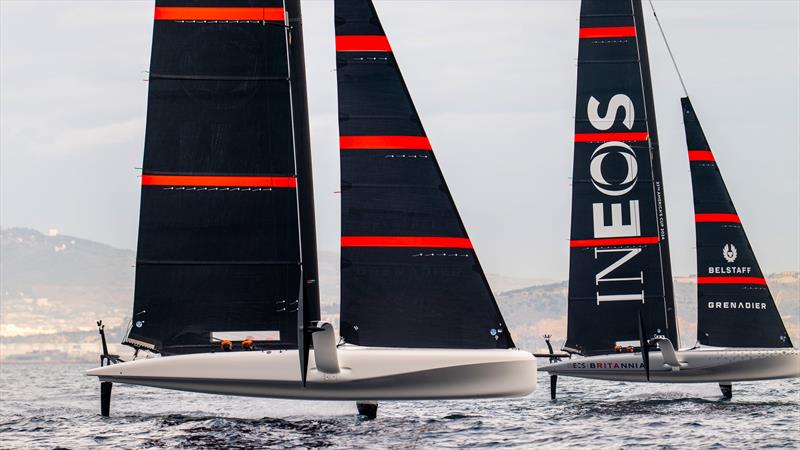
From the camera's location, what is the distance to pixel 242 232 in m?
22.8

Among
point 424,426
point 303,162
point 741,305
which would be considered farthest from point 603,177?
point 303,162

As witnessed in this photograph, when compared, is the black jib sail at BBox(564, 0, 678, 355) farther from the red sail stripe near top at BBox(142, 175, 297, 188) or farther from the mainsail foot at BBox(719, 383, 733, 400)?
the red sail stripe near top at BBox(142, 175, 297, 188)

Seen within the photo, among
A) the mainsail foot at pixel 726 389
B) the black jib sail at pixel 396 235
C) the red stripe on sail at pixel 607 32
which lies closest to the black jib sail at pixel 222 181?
the black jib sail at pixel 396 235

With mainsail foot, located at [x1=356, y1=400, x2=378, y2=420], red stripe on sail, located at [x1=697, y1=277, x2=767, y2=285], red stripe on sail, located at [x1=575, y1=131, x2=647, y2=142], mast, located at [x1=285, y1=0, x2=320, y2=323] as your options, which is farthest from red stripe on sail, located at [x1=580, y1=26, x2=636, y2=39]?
mainsail foot, located at [x1=356, y1=400, x2=378, y2=420]

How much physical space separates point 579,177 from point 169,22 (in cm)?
1514

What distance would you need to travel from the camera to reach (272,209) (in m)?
22.8

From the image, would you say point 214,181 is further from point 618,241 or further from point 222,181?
point 618,241

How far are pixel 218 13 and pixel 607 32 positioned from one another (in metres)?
15.1

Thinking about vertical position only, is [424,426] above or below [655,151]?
below

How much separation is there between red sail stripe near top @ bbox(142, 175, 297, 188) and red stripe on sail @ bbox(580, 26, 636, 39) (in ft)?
49.7

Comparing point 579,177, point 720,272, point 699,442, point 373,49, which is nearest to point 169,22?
point 373,49

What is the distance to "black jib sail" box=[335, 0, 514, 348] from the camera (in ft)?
72.2

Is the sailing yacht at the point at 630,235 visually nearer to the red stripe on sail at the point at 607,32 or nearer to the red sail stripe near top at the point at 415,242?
the red stripe on sail at the point at 607,32

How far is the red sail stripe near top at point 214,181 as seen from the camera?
22.8 metres
